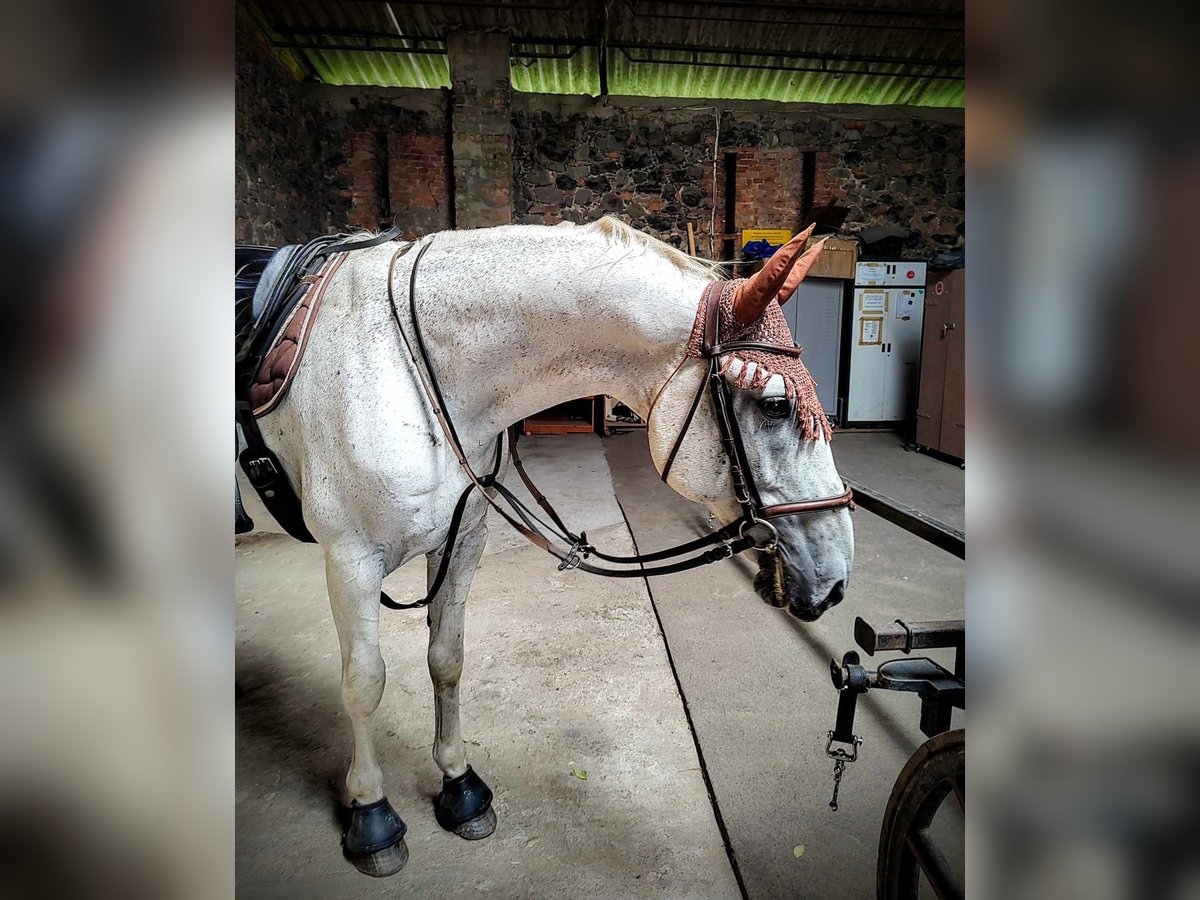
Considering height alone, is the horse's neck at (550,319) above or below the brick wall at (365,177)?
below

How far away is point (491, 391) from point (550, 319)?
0.77 ft

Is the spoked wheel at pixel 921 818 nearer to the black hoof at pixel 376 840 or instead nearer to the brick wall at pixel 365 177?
the black hoof at pixel 376 840

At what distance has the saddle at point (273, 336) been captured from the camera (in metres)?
1.38

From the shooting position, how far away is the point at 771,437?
1.22m

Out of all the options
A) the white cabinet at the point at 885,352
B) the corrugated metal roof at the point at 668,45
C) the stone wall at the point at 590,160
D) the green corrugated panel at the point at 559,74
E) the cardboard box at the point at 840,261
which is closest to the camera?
the corrugated metal roof at the point at 668,45

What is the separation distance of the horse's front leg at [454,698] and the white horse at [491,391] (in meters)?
0.29

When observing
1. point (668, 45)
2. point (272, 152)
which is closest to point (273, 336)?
point (272, 152)

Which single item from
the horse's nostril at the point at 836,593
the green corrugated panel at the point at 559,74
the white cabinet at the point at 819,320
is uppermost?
the green corrugated panel at the point at 559,74

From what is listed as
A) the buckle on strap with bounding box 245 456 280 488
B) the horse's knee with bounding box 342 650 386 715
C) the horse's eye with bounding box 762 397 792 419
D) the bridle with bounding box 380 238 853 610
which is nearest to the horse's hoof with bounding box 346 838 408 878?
the horse's knee with bounding box 342 650 386 715

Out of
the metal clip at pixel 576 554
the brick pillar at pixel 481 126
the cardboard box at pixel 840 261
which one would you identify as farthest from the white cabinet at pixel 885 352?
the metal clip at pixel 576 554
